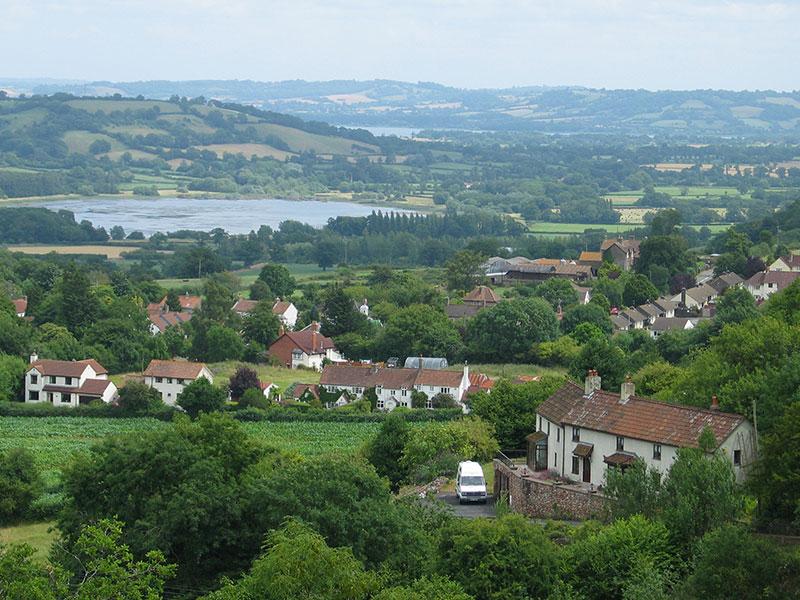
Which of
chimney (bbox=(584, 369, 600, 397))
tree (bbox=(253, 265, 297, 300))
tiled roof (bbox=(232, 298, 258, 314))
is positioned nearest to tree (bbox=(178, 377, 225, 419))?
tiled roof (bbox=(232, 298, 258, 314))

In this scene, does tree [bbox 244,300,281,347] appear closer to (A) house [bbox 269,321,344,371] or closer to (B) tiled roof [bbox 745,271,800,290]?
(A) house [bbox 269,321,344,371]

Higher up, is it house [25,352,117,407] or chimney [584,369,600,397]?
chimney [584,369,600,397]

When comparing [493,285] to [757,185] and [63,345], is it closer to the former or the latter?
[63,345]

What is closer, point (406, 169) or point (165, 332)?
point (165, 332)

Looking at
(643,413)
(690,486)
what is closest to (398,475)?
(643,413)

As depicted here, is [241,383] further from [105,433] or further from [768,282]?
[768,282]

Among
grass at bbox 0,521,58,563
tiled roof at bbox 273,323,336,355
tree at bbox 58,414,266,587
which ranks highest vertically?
tree at bbox 58,414,266,587
